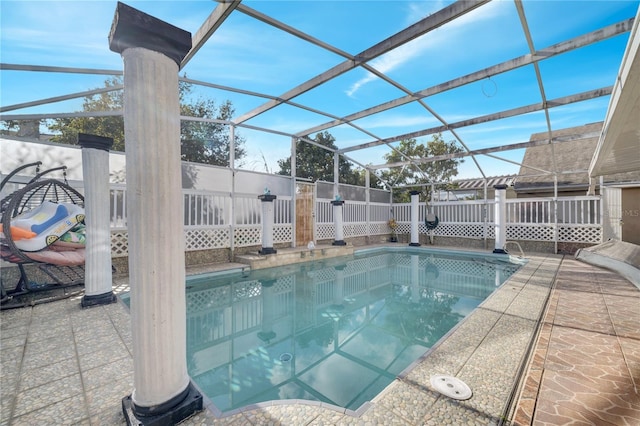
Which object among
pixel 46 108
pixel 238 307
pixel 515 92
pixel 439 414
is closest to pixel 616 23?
pixel 515 92

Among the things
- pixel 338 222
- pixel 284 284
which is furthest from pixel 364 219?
pixel 284 284

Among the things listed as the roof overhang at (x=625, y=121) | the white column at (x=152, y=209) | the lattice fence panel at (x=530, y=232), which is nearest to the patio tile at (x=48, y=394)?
the white column at (x=152, y=209)

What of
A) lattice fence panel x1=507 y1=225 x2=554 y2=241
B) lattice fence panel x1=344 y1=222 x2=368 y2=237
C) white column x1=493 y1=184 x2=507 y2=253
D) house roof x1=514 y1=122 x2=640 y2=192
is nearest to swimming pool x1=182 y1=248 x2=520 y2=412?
white column x1=493 y1=184 x2=507 y2=253

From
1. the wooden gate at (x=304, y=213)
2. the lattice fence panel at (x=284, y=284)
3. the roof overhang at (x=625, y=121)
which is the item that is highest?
the roof overhang at (x=625, y=121)

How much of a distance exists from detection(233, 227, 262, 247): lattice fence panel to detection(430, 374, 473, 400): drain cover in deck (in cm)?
618

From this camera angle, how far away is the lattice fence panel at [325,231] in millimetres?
9453

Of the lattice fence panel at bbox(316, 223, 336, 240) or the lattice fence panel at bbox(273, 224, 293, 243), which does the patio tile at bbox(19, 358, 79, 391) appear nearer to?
the lattice fence panel at bbox(273, 224, 293, 243)

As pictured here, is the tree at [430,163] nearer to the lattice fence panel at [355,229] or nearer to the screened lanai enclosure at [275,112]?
the lattice fence panel at [355,229]

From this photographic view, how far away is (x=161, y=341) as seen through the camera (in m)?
1.43

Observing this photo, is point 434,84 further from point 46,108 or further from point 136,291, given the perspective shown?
point 46,108

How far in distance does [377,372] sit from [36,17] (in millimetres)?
5235

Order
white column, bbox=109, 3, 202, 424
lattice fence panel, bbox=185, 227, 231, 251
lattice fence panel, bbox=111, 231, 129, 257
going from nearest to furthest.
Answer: white column, bbox=109, 3, 202, 424, lattice fence panel, bbox=111, 231, 129, 257, lattice fence panel, bbox=185, 227, 231, 251

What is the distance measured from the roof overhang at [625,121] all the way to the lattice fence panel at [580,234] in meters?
3.05

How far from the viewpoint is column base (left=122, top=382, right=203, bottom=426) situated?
1.39m
